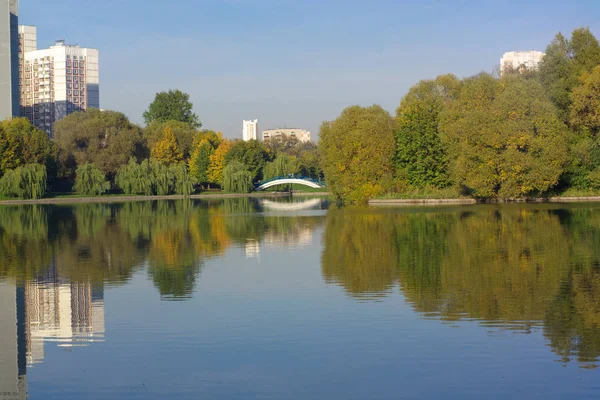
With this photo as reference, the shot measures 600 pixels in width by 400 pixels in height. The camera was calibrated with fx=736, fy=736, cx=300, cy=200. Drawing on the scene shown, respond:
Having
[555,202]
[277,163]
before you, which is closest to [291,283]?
[555,202]

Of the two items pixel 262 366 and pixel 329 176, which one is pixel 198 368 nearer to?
pixel 262 366

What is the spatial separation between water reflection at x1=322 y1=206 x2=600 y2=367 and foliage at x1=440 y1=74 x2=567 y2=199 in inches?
480

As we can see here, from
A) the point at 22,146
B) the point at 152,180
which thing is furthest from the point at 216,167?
the point at 22,146

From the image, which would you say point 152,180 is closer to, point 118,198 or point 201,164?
point 118,198

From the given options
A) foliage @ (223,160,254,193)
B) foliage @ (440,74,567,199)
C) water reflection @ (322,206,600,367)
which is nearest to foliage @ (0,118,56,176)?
foliage @ (223,160,254,193)

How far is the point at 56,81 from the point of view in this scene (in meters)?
143

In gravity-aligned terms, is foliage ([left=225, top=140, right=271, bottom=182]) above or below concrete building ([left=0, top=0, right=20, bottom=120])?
below

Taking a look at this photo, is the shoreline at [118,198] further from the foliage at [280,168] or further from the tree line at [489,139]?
the tree line at [489,139]

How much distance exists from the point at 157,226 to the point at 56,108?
11829 cm

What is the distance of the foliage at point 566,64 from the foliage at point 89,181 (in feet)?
142

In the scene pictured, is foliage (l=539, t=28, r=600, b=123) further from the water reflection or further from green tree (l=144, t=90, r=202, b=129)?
green tree (l=144, t=90, r=202, b=129)

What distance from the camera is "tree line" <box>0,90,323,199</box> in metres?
70.6

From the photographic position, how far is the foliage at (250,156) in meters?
87.6

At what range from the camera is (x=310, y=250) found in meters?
23.8
